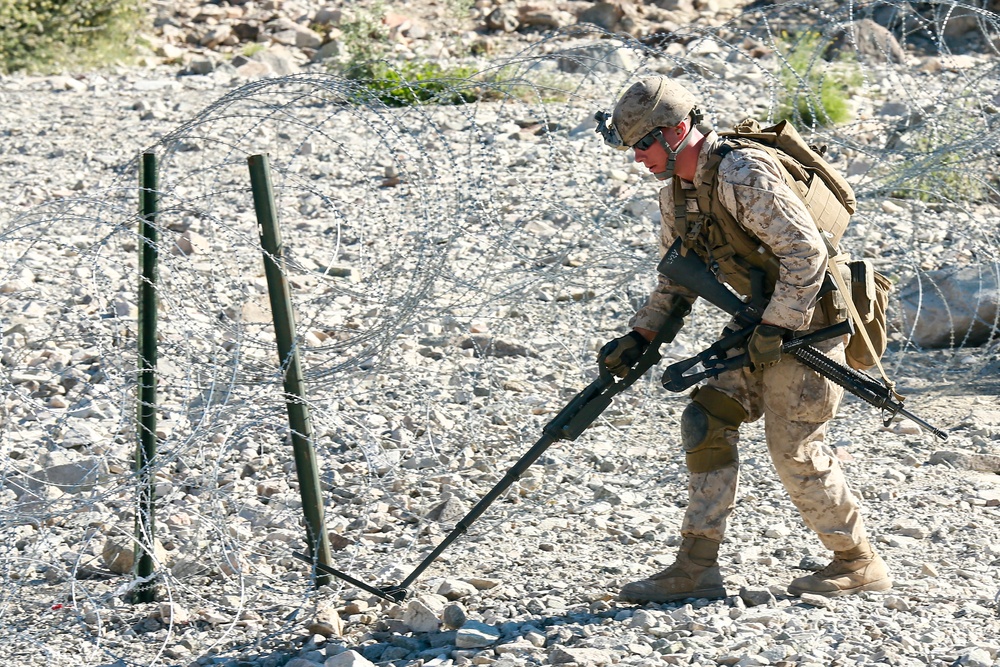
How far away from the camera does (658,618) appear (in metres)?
3.42

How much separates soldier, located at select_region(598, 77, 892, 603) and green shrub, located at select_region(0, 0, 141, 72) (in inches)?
408

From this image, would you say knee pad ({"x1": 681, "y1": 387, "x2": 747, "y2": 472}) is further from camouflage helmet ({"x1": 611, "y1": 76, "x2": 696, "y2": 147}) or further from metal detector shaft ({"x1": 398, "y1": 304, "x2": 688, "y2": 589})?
camouflage helmet ({"x1": 611, "y1": 76, "x2": 696, "y2": 147})

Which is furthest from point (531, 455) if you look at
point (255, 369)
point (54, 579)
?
point (255, 369)

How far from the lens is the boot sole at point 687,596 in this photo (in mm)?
3537

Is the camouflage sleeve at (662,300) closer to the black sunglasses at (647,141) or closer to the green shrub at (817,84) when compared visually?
the black sunglasses at (647,141)

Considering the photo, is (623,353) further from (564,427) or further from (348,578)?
(348,578)

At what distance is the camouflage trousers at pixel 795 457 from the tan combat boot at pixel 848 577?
50 millimetres

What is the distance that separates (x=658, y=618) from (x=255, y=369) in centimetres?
268

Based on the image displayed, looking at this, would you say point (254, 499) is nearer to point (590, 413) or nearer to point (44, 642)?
point (44, 642)

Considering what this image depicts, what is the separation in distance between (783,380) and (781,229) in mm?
471

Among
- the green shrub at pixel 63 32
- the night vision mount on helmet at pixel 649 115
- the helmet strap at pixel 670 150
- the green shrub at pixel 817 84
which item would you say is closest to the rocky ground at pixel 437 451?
the night vision mount on helmet at pixel 649 115

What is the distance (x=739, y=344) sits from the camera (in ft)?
11.2

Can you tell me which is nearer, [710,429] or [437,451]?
[710,429]

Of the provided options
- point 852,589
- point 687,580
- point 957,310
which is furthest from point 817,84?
point 687,580
